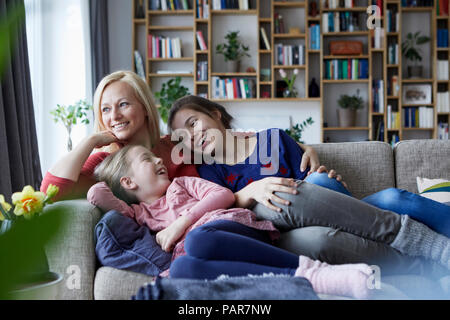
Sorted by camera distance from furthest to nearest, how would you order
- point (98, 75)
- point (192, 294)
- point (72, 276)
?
point (98, 75)
point (72, 276)
point (192, 294)

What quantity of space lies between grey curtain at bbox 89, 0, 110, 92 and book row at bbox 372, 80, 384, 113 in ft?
9.71

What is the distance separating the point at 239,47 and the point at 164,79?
3.06 ft

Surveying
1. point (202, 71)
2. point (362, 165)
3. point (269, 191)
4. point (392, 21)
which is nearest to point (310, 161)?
point (362, 165)

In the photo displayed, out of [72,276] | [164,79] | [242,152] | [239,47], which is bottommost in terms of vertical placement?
[72,276]

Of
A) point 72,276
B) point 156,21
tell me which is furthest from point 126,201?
point 156,21

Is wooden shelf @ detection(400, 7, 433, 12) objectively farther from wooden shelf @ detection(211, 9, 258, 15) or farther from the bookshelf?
wooden shelf @ detection(211, 9, 258, 15)

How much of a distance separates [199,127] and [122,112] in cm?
32

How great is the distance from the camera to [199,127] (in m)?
1.83

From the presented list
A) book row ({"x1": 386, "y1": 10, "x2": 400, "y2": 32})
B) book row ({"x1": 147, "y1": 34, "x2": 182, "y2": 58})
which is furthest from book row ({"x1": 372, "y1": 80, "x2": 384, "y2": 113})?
book row ({"x1": 147, "y1": 34, "x2": 182, "y2": 58})

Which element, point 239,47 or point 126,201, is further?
point 239,47

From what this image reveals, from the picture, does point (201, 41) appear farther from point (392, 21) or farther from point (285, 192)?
point (285, 192)

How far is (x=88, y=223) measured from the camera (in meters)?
1.38

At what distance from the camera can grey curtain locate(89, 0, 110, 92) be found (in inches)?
176

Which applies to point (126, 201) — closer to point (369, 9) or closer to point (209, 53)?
point (209, 53)
